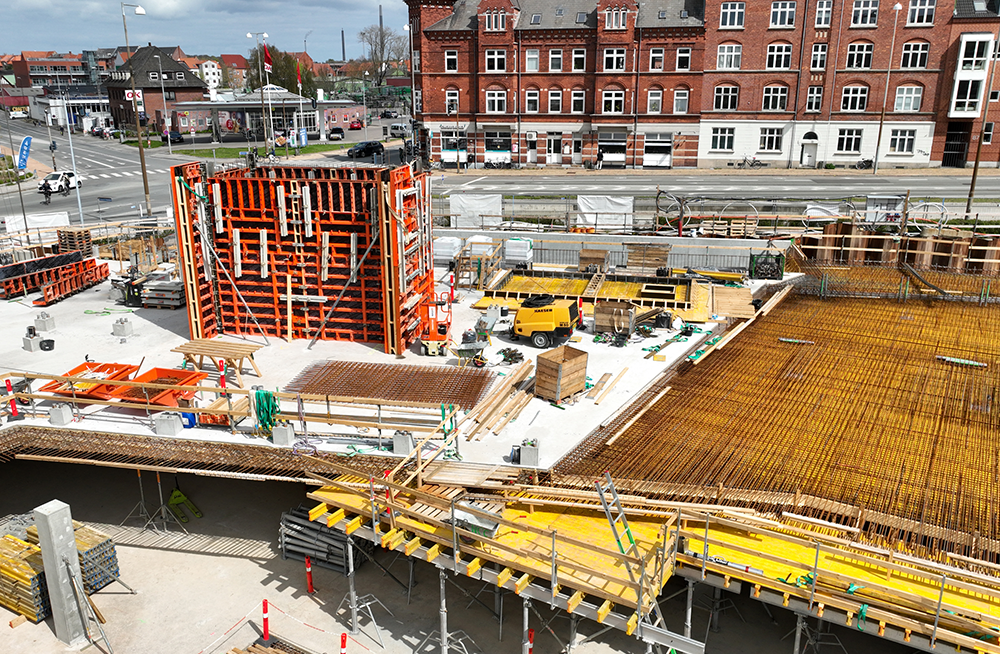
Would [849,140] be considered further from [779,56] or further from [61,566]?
[61,566]

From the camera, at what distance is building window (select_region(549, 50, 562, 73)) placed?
64125 mm

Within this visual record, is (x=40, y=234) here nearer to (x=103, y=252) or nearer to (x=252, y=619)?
(x=103, y=252)

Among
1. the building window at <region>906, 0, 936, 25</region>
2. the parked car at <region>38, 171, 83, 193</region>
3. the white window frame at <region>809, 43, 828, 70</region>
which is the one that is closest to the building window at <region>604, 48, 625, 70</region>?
the white window frame at <region>809, 43, 828, 70</region>

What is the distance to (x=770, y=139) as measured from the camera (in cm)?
6512

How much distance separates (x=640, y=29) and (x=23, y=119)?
345 ft

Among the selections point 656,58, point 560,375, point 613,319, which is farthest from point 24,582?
point 656,58

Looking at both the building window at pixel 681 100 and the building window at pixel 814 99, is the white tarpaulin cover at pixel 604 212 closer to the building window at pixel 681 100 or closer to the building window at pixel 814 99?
the building window at pixel 681 100

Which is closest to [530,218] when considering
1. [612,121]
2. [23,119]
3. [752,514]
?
[612,121]

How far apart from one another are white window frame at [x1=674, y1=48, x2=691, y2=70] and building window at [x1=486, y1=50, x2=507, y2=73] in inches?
550

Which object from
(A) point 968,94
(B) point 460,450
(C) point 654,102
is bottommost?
(B) point 460,450

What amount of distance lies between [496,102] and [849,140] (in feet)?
95.9

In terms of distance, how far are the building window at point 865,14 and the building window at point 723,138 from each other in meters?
11.8

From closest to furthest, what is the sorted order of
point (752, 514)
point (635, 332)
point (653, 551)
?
point (653, 551) < point (752, 514) < point (635, 332)

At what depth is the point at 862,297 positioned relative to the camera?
30750mm
